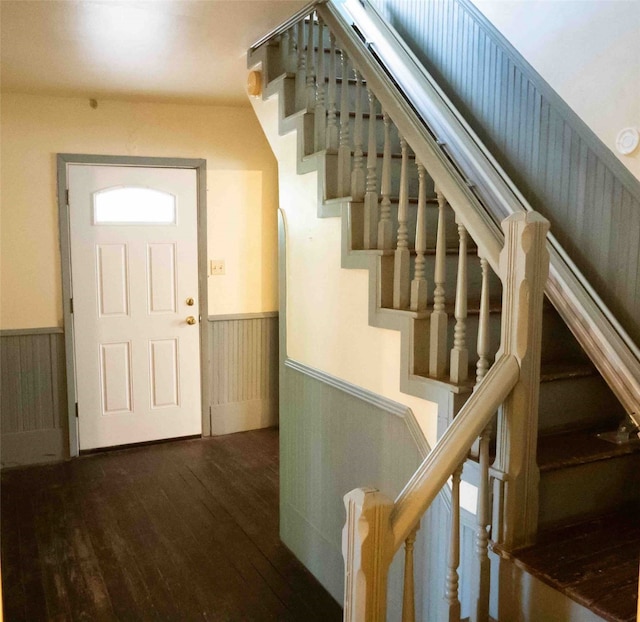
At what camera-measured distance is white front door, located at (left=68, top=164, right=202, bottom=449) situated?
13.7 ft

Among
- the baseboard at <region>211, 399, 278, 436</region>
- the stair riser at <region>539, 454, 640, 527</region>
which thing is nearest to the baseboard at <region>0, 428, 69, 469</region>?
the baseboard at <region>211, 399, 278, 436</region>

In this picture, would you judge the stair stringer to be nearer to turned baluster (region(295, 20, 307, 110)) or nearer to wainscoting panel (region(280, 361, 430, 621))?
turned baluster (region(295, 20, 307, 110))

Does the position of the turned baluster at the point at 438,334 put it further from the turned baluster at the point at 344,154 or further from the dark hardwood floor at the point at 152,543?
the dark hardwood floor at the point at 152,543

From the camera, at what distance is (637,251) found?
2.30m

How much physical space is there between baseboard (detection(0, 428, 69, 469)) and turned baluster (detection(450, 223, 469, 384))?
319 centimetres

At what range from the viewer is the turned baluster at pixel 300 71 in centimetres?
279

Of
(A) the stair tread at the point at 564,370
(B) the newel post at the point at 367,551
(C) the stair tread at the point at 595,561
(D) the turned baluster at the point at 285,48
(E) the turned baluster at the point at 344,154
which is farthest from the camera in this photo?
(D) the turned baluster at the point at 285,48

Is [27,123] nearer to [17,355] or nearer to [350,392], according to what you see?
[17,355]

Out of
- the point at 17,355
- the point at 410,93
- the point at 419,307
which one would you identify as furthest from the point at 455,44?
the point at 17,355

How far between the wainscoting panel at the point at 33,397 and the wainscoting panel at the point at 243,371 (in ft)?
3.47

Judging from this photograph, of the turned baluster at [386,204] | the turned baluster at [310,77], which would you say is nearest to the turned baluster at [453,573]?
the turned baluster at [386,204]

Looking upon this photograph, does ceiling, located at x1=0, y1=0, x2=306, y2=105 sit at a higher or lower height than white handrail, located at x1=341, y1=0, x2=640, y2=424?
higher

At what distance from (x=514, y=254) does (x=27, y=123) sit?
3445 millimetres

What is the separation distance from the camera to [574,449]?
2049mm
